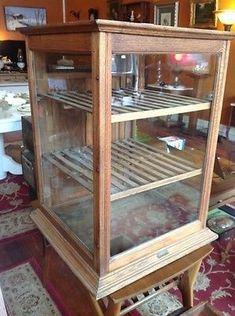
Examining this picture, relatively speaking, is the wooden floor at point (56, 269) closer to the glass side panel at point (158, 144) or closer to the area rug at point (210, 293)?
the area rug at point (210, 293)

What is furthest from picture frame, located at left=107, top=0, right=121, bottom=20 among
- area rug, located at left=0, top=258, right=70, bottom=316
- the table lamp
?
area rug, located at left=0, top=258, right=70, bottom=316

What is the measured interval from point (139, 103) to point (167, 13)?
4343mm

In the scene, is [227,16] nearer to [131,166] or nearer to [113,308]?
[131,166]

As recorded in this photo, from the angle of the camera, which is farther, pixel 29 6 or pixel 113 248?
pixel 29 6

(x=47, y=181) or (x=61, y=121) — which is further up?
(x=61, y=121)

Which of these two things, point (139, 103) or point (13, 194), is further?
point (13, 194)

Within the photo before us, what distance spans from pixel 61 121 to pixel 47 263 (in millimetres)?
759

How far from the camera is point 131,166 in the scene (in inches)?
45.3

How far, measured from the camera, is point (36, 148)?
1242 millimetres

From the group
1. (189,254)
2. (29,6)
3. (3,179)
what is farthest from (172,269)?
(29,6)

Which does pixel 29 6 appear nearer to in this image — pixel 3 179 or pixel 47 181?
pixel 3 179

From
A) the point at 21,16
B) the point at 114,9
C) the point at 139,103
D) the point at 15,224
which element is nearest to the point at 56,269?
the point at 15,224

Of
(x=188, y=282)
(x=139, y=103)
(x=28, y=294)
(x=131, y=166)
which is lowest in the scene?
(x=28, y=294)

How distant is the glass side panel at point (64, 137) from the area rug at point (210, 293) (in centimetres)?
69
